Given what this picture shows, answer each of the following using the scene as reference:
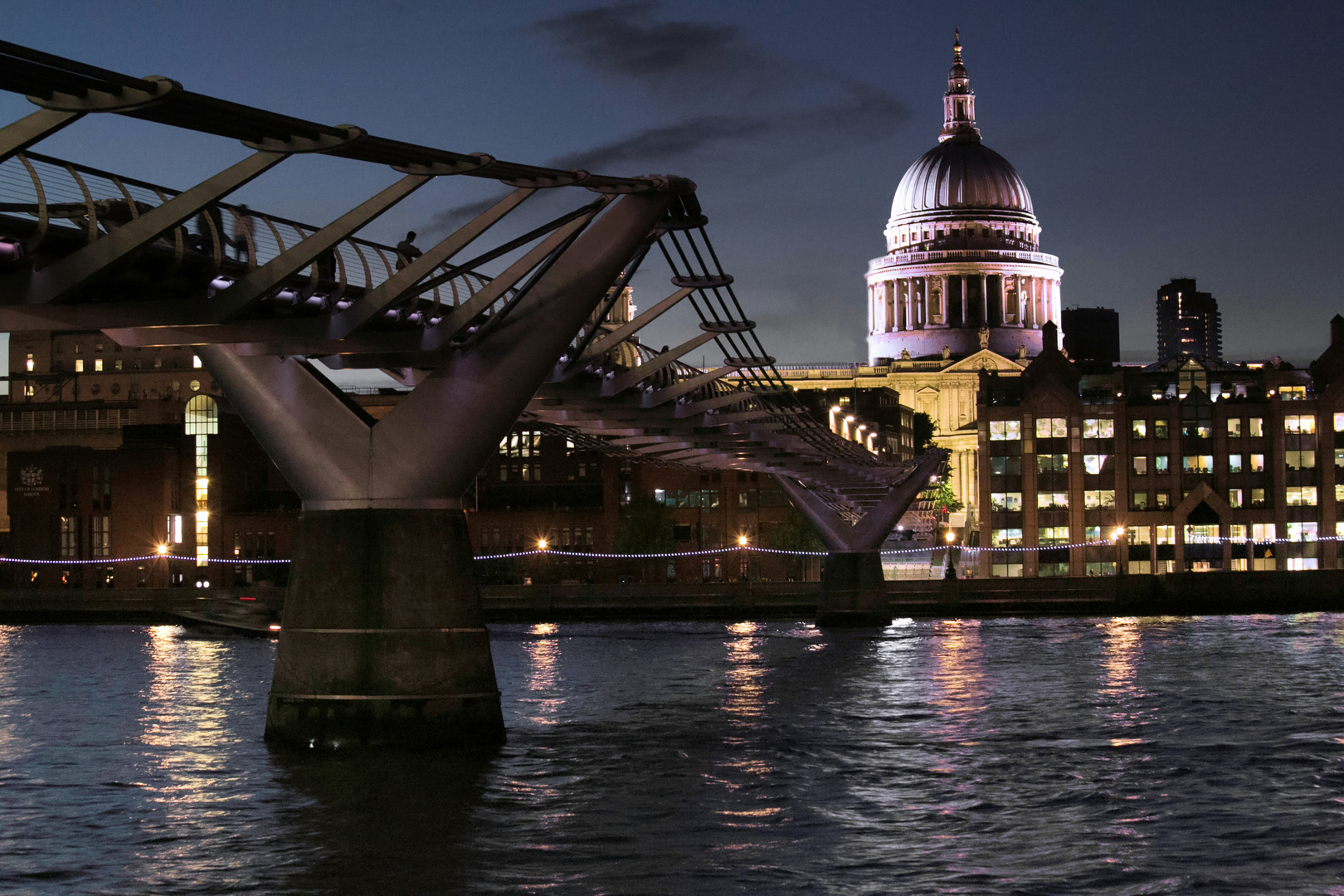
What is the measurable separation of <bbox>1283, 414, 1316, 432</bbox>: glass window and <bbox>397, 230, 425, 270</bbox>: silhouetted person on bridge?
9384 cm

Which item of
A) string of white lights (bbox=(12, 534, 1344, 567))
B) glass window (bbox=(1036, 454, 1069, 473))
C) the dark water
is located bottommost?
the dark water

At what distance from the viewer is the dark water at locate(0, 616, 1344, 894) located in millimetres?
21781

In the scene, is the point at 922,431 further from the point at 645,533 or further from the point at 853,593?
the point at 853,593

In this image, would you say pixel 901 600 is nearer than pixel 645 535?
Yes

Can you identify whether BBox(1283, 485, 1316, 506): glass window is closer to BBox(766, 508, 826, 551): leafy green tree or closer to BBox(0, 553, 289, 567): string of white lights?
BBox(766, 508, 826, 551): leafy green tree

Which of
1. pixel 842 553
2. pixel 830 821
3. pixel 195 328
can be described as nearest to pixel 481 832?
pixel 830 821

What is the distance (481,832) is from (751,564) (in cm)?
9128

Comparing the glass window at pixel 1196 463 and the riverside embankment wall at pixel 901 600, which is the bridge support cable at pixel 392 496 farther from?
the glass window at pixel 1196 463

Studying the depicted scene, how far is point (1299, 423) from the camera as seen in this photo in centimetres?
11638

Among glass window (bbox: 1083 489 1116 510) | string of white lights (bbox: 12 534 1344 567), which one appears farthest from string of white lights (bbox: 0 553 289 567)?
glass window (bbox: 1083 489 1116 510)

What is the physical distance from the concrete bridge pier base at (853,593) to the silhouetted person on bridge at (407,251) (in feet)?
153

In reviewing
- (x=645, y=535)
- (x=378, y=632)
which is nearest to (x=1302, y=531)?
(x=645, y=535)

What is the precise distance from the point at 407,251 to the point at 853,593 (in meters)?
48.8

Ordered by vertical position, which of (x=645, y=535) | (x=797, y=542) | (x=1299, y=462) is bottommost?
(x=797, y=542)
